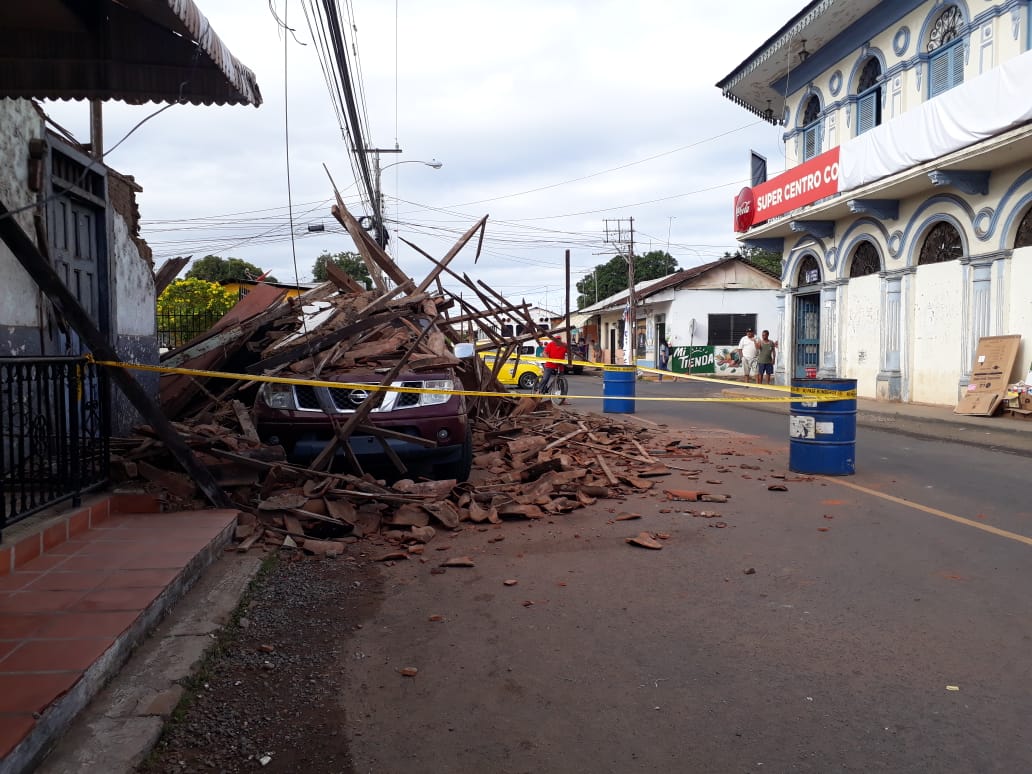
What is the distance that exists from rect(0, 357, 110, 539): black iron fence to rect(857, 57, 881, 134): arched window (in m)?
20.3

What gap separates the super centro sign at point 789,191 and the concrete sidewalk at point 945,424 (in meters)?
5.93

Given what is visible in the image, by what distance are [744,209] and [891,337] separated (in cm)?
728

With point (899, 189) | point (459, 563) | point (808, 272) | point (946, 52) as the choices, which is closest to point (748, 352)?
point (808, 272)

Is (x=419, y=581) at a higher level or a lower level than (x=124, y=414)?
lower

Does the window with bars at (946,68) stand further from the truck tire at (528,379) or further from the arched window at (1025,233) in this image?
the truck tire at (528,379)

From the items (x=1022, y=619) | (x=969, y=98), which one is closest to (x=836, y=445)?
(x=1022, y=619)

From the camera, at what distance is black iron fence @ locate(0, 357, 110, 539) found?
5.00 metres

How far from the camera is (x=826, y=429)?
9.17 m

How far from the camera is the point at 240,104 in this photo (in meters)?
5.66

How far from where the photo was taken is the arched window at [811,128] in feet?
78.1

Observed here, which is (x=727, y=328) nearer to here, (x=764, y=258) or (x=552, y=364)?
(x=552, y=364)

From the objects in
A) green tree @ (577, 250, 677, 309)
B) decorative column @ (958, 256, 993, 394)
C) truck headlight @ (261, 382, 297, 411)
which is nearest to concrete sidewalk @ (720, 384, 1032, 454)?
decorative column @ (958, 256, 993, 394)

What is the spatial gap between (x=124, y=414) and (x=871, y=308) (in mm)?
18798

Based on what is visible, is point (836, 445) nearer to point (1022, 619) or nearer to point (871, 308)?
point (1022, 619)
